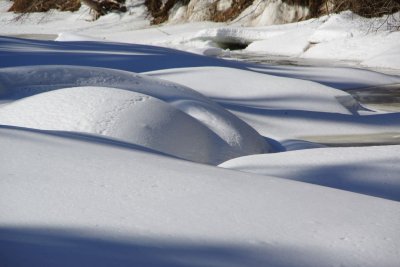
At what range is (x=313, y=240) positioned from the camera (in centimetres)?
207

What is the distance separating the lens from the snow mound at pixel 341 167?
3.11 meters

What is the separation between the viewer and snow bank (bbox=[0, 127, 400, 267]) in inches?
74.8

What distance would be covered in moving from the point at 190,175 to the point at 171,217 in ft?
1.52

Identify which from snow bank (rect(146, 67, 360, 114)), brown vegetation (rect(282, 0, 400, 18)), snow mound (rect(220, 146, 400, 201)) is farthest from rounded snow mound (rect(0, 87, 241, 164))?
brown vegetation (rect(282, 0, 400, 18))

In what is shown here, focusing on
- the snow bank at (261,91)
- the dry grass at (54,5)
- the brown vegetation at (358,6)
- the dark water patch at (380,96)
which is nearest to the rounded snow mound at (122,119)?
the snow bank at (261,91)

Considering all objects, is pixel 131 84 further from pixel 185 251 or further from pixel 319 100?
pixel 185 251

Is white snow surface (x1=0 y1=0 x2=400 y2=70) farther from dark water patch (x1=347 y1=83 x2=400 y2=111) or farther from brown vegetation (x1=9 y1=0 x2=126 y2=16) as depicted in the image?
dark water patch (x1=347 y1=83 x2=400 y2=111)

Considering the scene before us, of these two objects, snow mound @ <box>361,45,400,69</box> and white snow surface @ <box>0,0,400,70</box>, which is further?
white snow surface @ <box>0,0,400,70</box>

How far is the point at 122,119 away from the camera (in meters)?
4.48

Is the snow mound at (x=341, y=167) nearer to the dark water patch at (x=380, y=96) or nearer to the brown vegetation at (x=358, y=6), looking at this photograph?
the dark water patch at (x=380, y=96)

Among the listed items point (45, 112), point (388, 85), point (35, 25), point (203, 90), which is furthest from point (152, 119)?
point (35, 25)

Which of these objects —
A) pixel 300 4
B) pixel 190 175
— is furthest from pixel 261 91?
pixel 300 4

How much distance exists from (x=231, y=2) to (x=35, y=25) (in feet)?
25.6

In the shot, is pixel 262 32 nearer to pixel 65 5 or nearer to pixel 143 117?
pixel 65 5
